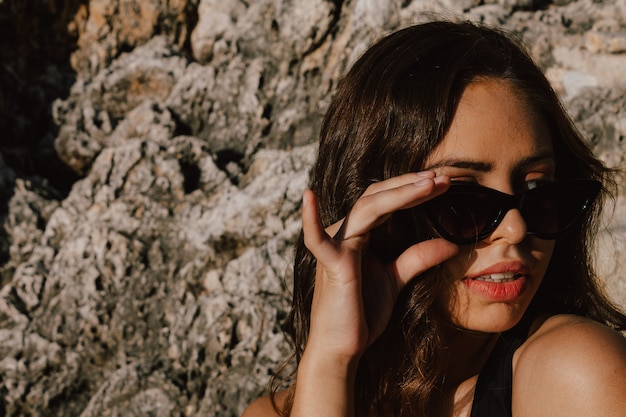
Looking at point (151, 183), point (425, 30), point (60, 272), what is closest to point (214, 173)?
point (151, 183)

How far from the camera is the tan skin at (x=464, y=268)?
1780 millimetres

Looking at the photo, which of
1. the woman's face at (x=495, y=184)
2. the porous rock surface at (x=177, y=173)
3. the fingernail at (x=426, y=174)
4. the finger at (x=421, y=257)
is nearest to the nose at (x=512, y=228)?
the woman's face at (x=495, y=184)

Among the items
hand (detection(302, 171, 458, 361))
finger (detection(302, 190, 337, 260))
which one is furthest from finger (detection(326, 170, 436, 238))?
finger (detection(302, 190, 337, 260))

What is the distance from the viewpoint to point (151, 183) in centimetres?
388

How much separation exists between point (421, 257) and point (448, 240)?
0.10 meters

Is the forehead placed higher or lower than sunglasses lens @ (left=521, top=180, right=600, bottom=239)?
higher

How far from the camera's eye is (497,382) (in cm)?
202

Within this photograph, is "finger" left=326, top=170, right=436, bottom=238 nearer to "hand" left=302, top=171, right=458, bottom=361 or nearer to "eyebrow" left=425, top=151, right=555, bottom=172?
"hand" left=302, top=171, right=458, bottom=361

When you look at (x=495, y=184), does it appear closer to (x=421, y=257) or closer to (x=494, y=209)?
(x=494, y=209)

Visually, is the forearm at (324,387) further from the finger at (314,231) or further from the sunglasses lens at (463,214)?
the sunglasses lens at (463,214)

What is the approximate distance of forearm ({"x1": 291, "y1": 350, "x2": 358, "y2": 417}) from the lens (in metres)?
1.91

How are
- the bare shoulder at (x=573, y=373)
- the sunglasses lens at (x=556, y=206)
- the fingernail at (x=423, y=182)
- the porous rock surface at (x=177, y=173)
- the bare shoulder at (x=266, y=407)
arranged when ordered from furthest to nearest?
the porous rock surface at (x=177, y=173)
the bare shoulder at (x=266, y=407)
the sunglasses lens at (x=556, y=206)
the fingernail at (x=423, y=182)
the bare shoulder at (x=573, y=373)

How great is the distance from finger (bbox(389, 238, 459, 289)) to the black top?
1.23ft

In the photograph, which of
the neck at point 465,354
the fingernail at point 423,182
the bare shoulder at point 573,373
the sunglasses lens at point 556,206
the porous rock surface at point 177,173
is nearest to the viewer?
the bare shoulder at point 573,373
